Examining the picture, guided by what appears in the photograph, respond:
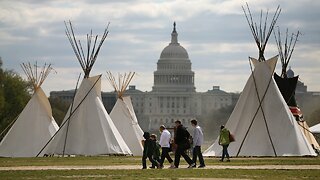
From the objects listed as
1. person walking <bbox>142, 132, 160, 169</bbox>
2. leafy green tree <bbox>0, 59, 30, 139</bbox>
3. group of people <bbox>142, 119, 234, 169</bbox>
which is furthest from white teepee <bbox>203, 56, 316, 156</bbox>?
leafy green tree <bbox>0, 59, 30, 139</bbox>

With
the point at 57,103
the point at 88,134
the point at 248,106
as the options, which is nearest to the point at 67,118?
the point at 88,134

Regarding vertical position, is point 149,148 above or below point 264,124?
below

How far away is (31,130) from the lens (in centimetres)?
7019

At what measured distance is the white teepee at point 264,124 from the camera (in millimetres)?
58781

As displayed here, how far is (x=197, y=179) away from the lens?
3597cm

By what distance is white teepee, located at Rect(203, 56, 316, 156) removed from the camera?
5878cm

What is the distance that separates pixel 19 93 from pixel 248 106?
173 feet

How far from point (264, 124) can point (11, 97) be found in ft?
174

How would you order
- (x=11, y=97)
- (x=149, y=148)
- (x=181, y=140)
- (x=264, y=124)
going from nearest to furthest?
(x=181, y=140)
(x=149, y=148)
(x=264, y=124)
(x=11, y=97)

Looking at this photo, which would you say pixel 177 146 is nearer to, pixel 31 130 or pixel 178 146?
pixel 178 146

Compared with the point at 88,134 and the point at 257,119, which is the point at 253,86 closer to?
the point at 257,119

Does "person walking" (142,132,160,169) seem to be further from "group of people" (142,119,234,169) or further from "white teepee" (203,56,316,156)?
"white teepee" (203,56,316,156)

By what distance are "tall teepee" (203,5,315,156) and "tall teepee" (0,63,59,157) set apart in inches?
524

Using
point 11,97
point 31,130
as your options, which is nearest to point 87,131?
point 31,130
